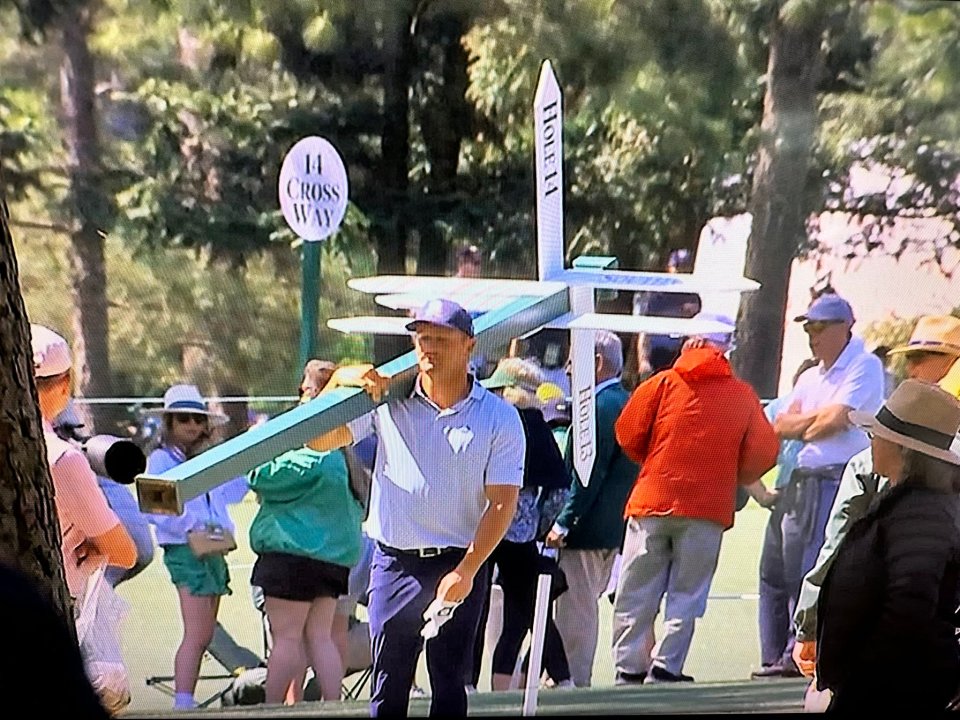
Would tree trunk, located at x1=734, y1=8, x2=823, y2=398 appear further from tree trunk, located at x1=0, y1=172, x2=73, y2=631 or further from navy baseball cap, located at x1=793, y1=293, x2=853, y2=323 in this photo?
tree trunk, located at x1=0, y1=172, x2=73, y2=631

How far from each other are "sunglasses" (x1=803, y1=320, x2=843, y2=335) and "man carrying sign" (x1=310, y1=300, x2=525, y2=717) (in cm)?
65

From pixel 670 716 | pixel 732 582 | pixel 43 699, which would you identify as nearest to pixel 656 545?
pixel 732 582

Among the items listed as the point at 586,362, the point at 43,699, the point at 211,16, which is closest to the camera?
the point at 43,699

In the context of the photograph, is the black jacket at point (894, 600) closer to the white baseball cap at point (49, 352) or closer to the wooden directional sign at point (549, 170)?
the wooden directional sign at point (549, 170)

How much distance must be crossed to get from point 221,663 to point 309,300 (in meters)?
0.78

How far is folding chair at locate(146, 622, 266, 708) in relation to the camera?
2559 millimetres

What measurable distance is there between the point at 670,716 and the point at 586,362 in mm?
811

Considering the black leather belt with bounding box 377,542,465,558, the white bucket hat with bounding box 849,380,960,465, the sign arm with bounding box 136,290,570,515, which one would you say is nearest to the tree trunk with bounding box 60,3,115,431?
the sign arm with bounding box 136,290,570,515

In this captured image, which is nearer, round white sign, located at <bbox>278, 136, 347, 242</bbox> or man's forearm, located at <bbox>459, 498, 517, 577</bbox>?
round white sign, located at <bbox>278, 136, 347, 242</bbox>

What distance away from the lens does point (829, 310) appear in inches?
104

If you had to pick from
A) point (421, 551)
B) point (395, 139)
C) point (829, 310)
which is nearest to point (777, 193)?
point (829, 310)

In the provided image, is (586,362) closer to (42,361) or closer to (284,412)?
(284,412)

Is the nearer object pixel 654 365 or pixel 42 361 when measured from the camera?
pixel 42 361

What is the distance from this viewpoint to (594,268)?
255cm
